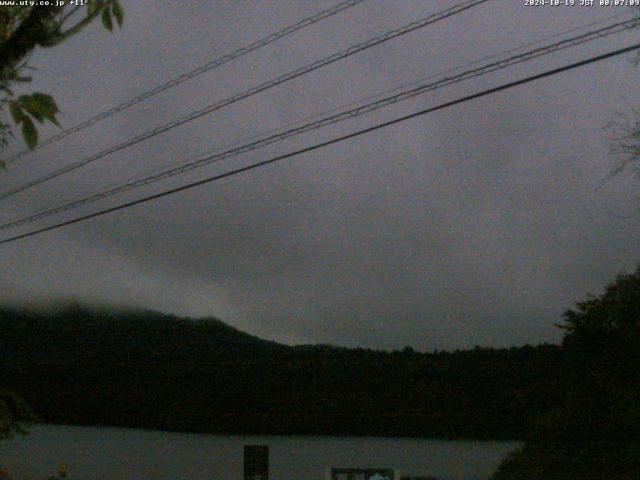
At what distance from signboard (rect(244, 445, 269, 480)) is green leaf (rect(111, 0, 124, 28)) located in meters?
9.33

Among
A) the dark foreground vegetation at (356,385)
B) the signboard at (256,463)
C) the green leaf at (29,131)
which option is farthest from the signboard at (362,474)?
the green leaf at (29,131)

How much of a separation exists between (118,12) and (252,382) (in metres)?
18.9

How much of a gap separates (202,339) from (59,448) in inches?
201

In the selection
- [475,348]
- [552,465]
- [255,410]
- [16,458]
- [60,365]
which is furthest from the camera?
[60,365]

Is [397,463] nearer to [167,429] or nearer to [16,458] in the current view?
[167,429]

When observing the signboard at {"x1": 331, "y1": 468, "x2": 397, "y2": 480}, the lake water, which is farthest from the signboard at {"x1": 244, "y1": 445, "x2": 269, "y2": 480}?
the lake water

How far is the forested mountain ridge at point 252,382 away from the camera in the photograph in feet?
59.2

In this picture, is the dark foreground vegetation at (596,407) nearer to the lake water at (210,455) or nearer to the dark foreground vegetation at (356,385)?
the dark foreground vegetation at (356,385)

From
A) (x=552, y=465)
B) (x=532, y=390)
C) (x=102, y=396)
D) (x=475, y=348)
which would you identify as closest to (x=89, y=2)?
(x=552, y=465)

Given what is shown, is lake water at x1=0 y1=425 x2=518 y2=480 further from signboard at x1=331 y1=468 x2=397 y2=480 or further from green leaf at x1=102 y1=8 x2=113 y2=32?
green leaf at x1=102 y1=8 x2=113 y2=32

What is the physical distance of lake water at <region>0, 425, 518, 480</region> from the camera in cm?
1748

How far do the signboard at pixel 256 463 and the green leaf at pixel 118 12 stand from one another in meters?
9.33

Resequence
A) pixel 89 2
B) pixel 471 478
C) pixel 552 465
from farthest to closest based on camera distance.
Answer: pixel 471 478
pixel 552 465
pixel 89 2

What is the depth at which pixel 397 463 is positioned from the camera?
17.6 meters
